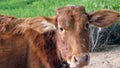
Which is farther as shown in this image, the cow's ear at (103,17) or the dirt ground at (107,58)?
the dirt ground at (107,58)

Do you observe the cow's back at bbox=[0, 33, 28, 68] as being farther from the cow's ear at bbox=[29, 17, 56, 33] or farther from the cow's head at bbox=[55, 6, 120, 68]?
the cow's head at bbox=[55, 6, 120, 68]

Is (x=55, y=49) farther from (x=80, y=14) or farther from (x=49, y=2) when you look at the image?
(x=49, y=2)

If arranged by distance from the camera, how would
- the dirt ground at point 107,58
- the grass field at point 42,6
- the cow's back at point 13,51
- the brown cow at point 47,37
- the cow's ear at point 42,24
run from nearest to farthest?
the brown cow at point 47,37 → the cow's ear at point 42,24 → the cow's back at point 13,51 → the dirt ground at point 107,58 → the grass field at point 42,6

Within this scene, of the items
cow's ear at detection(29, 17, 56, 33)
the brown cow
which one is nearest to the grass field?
the brown cow

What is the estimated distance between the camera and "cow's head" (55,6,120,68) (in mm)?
6649

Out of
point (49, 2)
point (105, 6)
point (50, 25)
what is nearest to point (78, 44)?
point (50, 25)

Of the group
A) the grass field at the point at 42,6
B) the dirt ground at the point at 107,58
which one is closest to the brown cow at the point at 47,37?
the dirt ground at the point at 107,58

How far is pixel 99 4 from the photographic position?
16.8 metres

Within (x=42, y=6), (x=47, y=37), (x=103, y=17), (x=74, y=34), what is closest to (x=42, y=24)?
(x=47, y=37)

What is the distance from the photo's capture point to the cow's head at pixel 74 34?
6649mm

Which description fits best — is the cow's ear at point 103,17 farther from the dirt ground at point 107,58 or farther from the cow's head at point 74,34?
the dirt ground at point 107,58

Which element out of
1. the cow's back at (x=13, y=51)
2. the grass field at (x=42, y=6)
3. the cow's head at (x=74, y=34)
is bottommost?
the grass field at (x=42, y=6)

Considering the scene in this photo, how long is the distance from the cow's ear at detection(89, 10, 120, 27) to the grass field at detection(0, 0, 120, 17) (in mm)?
5782

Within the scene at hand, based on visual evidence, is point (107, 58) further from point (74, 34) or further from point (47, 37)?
point (74, 34)
